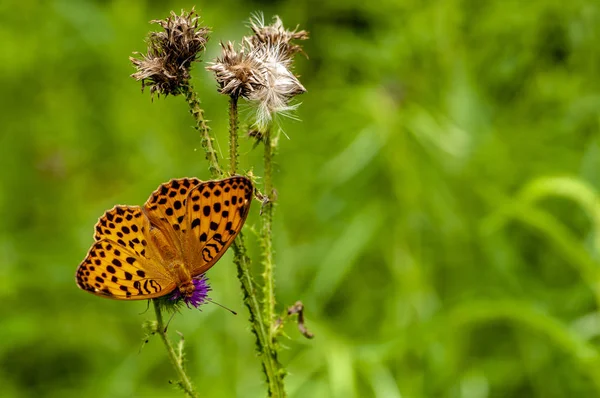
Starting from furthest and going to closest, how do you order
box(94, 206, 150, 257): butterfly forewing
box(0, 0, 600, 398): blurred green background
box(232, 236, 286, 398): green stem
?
1. box(0, 0, 600, 398): blurred green background
2. box(94, 206, 150, 257): butterfly forewing
3. box(232, 236, 286, 398): green stem

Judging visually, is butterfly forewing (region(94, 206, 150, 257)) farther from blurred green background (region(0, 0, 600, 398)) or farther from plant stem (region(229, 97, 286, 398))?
blurred green background (region(0, 0, 600, 398))

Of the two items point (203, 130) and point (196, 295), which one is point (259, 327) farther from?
point (203, 130)

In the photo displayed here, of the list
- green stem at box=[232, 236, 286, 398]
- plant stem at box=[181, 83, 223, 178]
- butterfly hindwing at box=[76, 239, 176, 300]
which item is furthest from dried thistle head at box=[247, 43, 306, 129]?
butterfly hindwing at box=[76, 239, 176, 300]

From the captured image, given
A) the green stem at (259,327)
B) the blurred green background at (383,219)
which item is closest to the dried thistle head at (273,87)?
the green stem at (259,327)

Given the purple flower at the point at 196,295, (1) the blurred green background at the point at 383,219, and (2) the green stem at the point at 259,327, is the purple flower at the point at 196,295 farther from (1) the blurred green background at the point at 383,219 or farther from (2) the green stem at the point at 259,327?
(1) the blurred green background at the point at 383,219

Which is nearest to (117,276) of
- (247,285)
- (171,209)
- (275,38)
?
(171,209)

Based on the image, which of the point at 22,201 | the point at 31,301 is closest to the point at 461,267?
the point at 31,301

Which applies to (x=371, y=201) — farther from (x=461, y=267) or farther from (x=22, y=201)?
(x=22, y=201)
